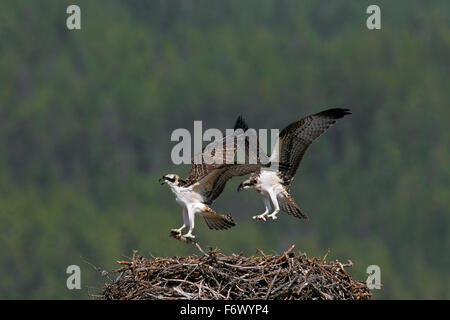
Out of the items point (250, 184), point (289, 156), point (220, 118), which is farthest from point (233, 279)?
point (220, 118)

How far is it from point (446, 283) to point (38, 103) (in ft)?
73.2

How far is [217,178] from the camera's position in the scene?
11.2 m

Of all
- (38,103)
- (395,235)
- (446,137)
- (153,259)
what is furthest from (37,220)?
(153,259)

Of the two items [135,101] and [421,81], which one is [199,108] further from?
[421,81]

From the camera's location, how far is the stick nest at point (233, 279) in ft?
31.9

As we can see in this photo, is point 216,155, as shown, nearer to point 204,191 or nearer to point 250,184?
point 250,184

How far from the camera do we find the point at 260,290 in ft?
31.9

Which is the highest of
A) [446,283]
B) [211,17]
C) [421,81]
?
[211,17]

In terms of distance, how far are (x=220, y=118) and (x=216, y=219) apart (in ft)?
128

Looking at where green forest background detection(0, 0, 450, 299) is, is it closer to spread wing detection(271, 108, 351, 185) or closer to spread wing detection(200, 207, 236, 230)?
spread wing detection(271, 108, 351, 185)

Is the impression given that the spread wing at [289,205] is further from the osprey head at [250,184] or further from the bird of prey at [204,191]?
the bird of prey at [204,191]

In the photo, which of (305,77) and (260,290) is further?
(305,77)

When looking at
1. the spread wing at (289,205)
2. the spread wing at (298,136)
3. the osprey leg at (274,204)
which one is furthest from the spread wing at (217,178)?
the spread wing at (298,136)

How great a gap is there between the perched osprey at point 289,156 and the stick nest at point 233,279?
7.89 ft
